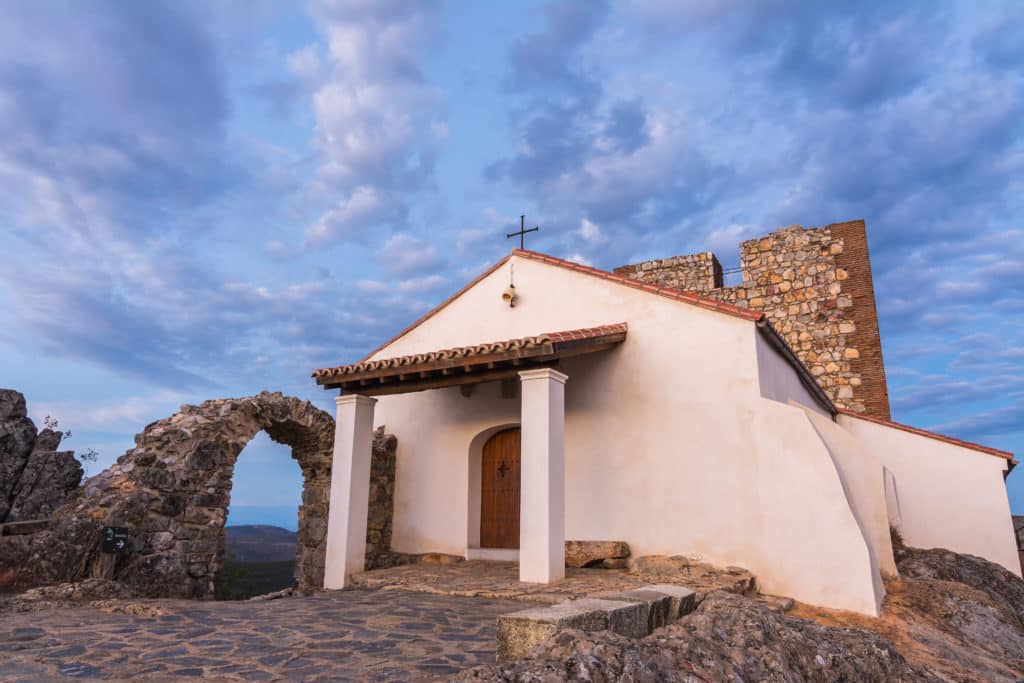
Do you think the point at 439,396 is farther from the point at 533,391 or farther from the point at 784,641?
the point at 784,641

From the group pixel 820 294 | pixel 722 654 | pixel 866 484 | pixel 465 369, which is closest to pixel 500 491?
pixel 465 369

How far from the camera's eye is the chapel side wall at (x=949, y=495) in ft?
33.2

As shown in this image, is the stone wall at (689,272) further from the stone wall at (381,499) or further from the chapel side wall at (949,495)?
the stone wall at (381,499)

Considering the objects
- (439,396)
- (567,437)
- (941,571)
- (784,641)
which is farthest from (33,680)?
(941,571)

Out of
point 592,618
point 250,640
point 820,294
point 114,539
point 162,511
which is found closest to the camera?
point 592,618

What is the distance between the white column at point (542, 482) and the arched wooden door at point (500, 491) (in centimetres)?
221

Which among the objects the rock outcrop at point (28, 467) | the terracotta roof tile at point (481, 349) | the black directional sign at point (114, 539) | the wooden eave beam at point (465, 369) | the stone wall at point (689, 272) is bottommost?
the black directional sign at point (114, 539)

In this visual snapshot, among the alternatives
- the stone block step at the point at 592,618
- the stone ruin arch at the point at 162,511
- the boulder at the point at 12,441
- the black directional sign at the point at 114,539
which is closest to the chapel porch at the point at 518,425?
the stone ruin arch at the point at 162,511

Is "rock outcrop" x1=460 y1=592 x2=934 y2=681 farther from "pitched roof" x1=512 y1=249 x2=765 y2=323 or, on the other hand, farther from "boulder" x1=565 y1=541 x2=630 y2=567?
"pitched roof" x1=512 y1=249 x2=765 y2=323

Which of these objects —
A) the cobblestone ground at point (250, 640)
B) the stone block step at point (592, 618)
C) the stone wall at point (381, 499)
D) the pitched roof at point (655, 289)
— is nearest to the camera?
the stone block step at point (592, 618)

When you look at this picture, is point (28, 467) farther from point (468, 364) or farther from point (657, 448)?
point (657, 448)

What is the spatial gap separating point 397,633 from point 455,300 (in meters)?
6.59

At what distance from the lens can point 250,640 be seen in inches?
170

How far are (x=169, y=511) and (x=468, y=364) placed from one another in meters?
3.96
